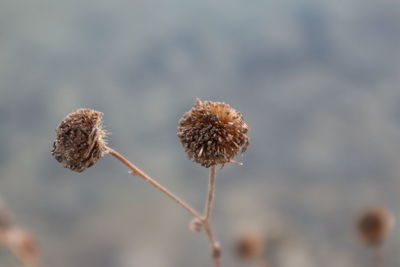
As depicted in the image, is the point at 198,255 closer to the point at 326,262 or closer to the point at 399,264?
the point at 326,262

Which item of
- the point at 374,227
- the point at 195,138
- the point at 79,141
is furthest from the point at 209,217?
the point at 374,227

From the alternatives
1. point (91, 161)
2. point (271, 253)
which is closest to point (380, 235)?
point (271, 253)

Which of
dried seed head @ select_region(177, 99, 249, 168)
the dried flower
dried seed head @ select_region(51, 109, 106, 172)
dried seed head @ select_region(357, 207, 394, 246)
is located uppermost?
dried seed head @ select_region(357, 207, 394, 246)

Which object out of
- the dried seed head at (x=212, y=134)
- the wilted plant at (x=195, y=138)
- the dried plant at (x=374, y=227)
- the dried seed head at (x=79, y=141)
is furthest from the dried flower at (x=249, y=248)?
the dried seed head at (x=79, y=141)

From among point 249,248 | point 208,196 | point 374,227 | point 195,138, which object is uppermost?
point 374,227

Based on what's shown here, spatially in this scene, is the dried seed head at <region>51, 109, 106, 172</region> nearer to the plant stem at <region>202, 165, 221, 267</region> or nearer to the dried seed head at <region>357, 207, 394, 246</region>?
the plant stem at <region>202, 165, 221, 267</region>

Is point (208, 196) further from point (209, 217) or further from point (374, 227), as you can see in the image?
point (374, 227)

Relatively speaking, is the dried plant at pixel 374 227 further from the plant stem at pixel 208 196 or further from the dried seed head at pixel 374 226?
the plant stem at pixel 208 196

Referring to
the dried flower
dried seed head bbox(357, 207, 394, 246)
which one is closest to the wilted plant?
dried seed head bbox(357, 207, 394, 246)
